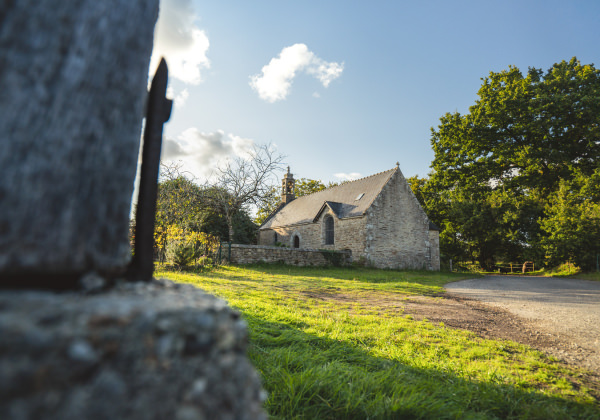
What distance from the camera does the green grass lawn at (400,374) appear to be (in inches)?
91.4

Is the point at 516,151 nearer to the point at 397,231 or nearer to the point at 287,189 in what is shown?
the point at 397,231

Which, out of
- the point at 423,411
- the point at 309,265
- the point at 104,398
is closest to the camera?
the point at 104,398

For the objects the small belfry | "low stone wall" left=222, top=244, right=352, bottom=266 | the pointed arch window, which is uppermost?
the small belfry

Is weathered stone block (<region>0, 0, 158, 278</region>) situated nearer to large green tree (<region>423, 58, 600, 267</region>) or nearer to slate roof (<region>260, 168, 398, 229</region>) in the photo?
slate roof (<region>260, 168, 398, 229</region>)

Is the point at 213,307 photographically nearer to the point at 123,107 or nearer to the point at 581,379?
the point at 123,107

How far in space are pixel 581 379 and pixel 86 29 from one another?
494cm

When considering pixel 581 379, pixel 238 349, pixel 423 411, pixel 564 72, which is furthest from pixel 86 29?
pixel 564 72

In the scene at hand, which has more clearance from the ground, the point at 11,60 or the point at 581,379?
the point at 11,60

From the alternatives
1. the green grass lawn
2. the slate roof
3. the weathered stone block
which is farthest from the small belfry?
the weathered stone block

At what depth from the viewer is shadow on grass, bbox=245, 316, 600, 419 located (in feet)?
7.43

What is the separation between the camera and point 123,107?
2.39ft

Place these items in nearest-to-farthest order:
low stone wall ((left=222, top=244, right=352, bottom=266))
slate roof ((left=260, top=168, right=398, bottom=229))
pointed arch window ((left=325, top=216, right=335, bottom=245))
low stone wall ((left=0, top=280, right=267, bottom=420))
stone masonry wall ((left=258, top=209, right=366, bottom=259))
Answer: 1. low stone wall ((left=0, top=280, right=267, bottom=420))
2. low stone wall ((left=222, top=244, right=352, bottom=266))
3. stone masonry wall ((left=258, top=209, right=366, bottom=259))
4. slate roof ((left=260, top=168, right=398, bottom=229))
5. pointed arch window ((left=325, top=216, right=335, bottom=245))

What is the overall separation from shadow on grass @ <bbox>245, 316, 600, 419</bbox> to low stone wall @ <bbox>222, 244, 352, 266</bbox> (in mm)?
14991

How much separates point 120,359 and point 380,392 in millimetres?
2462
